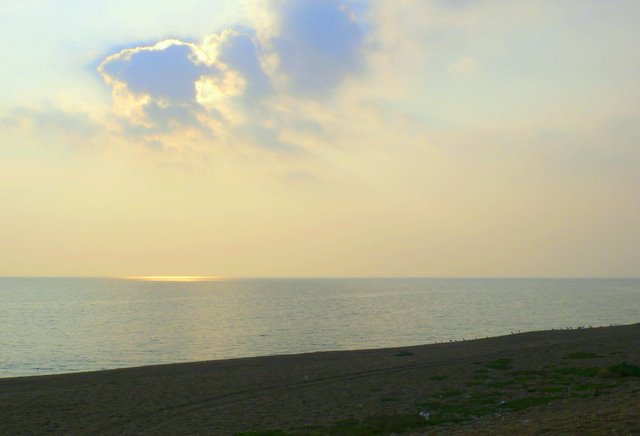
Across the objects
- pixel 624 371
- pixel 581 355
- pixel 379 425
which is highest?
pixel 624 371

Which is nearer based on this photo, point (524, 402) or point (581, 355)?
point (524, 402)

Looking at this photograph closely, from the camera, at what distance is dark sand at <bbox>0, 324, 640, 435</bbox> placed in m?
19.5

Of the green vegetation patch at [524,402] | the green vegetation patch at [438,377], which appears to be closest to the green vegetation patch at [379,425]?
the green vegetation patch at [524,402]

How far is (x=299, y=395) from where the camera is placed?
27.6 metres

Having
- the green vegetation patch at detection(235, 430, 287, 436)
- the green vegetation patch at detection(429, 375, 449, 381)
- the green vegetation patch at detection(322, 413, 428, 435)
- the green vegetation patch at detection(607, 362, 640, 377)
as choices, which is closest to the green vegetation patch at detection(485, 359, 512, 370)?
the green vegetation patch at detection(429, 375, 449, 381)

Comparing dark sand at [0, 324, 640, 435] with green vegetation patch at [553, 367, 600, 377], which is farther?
green vegetation patch at [553, 367, 600, 377]

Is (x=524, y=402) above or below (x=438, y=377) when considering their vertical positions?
above

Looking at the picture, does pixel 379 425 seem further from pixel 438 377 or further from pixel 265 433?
pixel 438 377

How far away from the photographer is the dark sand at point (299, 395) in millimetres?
19531

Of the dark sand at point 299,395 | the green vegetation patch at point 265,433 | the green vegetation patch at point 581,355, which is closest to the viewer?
the dark sand at point 299,395

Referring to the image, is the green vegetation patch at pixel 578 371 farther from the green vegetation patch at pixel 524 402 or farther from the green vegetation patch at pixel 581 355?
the green vegetation patch at pixel 524 402

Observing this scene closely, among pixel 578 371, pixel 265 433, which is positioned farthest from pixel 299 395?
pixel 578 371

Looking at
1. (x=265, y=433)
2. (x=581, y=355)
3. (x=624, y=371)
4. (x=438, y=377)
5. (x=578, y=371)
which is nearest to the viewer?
(x=265, y=433)

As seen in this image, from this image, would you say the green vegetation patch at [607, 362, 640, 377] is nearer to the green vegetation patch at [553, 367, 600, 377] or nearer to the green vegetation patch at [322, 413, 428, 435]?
the green vegetation patch at [553, 367, 600, 377]
